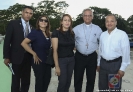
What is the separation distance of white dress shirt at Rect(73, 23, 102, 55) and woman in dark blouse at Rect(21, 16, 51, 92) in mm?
680

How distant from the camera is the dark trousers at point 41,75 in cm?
315

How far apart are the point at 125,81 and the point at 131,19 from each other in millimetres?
64473

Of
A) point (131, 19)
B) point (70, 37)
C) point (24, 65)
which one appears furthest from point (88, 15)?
point (131, 19)

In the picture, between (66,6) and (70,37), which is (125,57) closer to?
(70,37)

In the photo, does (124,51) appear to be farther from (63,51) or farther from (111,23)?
(63,51)

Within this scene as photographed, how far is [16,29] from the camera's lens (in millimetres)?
3316

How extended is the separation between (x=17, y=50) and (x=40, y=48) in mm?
539

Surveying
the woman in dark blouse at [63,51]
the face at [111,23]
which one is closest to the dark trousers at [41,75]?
the woman in dark blouse at [63,51]

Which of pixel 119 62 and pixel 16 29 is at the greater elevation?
pixel 16 29

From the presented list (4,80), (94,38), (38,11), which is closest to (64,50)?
(94,38)

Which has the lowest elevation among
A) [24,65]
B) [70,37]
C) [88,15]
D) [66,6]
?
[24,65]

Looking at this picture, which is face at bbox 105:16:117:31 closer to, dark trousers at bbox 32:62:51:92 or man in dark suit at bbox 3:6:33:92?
dark trousers at bbox 32:62:51:92

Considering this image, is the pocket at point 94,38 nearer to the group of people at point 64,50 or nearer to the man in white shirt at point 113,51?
the group of people at point 64,50

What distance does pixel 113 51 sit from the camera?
3.01m
